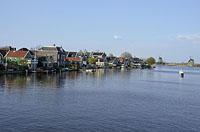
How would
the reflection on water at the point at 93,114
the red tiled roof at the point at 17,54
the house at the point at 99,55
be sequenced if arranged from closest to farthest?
the reflection on water at the point at 93,114
the red tiled roof at the point at 17,54
the house at the point at 99,55

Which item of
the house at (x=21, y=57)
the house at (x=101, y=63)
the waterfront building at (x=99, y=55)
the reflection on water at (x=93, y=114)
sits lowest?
the reflection on water at (x=93, y=114)

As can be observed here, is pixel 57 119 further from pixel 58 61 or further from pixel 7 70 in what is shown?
pixel 58 61

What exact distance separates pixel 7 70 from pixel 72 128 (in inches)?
1891

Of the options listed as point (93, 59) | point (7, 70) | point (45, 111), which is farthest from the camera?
point (93, 59)

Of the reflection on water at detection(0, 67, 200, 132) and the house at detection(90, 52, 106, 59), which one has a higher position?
the house at detection(90, 52, 106, 59)

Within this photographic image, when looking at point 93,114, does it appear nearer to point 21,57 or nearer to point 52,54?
point 21,57

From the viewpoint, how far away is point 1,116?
76.5 ft

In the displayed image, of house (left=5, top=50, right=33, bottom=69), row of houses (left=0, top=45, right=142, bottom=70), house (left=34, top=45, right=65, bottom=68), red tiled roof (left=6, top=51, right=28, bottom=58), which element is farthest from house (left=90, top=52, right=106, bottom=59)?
house (left=5, top=50, right=33, bottom=69)

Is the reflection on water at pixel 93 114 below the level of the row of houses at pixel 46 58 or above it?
below

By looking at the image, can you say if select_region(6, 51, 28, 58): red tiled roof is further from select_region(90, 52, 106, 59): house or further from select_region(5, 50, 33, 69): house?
select_region(90, 52, 106, 59): house

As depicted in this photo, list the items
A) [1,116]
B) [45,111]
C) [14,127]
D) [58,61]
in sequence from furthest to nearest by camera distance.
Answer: [58,61] < [45,111] < [1,116] < [14,127]

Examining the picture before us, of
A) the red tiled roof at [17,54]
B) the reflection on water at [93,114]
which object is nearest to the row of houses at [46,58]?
the red tiled roof at [17,54]

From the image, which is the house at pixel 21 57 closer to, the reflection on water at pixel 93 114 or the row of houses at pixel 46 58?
the row of houses at pixel 46 58

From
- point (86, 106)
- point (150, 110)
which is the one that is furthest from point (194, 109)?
point (86, 106)
